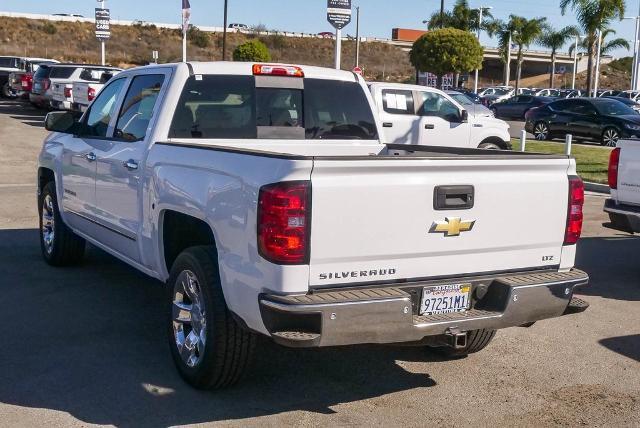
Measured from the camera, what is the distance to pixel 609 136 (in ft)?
86.8

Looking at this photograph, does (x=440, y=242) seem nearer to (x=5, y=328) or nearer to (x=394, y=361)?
(x=394, y=361)

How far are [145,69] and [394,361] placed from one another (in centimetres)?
291

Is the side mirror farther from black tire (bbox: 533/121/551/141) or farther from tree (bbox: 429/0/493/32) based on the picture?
tree (bbox: 429/0/493/32)

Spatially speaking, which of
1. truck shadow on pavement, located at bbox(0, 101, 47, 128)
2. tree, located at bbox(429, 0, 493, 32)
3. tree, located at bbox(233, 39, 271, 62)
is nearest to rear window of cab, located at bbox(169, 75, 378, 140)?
truck shadow on pavement, located at bbox(0, 101, 47, 128)

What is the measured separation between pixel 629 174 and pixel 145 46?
281ft

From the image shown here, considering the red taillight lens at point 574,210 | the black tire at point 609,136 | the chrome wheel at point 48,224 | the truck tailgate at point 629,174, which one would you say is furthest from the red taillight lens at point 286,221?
the black tire at point 609,136

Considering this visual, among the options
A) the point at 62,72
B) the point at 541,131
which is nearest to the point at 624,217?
the point at 541,131

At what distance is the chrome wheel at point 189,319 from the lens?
16.5 ft

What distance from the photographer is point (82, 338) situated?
611 centimetres

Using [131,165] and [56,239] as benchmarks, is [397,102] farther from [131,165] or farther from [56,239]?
[131,165]

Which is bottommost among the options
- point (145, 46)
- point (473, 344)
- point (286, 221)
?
point (473, 344)

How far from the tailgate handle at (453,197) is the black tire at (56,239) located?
4.41 metres

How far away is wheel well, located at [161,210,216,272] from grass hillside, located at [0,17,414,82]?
2764 inches

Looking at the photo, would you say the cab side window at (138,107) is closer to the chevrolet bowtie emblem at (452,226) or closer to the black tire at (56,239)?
the black tire at (56,239)
